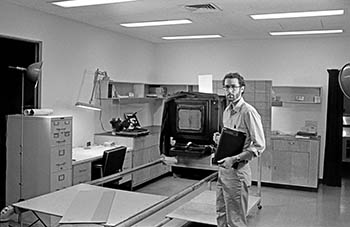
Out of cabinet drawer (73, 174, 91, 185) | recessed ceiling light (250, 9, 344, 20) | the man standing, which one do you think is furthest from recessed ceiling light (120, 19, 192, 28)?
the man standing

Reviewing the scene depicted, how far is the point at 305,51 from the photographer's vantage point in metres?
7.41

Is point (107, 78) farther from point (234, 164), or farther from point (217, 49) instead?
point (234, 164)

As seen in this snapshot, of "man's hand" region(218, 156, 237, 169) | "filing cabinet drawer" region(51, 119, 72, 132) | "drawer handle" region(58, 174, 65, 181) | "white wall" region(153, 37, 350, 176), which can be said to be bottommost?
"drawer handle" region(58, 174, 65, 181)

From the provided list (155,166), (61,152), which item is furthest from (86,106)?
(155,166)

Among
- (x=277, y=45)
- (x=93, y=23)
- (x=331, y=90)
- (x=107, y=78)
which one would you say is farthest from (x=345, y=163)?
(x=93, y=23)

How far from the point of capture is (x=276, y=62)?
7.62 metres

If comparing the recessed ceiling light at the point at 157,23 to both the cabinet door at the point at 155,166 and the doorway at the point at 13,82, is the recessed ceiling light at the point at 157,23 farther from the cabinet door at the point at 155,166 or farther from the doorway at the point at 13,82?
the cabinet door at the point at 155,166

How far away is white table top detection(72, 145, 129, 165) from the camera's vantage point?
5172mm

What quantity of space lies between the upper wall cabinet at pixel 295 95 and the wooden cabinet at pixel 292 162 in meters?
0.92

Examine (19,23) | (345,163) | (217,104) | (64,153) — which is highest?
(19,23)

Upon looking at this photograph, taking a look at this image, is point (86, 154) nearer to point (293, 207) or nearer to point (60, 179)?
point (60, 179)

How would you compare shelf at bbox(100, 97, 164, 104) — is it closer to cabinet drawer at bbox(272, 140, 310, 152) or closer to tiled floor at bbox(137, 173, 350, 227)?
tiled floor at bbox(137, 173, 350, 227)

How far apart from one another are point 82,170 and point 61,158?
45cm

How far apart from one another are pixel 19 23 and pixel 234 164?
3.42 m
